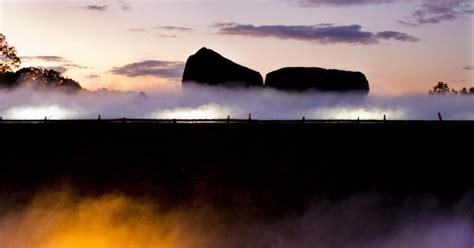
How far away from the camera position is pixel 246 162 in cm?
3419

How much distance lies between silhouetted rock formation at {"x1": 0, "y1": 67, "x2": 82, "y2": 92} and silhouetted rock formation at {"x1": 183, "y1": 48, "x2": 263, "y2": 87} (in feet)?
72.4

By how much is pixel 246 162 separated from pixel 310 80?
3319cm

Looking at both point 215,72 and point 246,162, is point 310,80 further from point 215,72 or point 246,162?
point 246,162

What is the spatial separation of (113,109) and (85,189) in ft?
91.2

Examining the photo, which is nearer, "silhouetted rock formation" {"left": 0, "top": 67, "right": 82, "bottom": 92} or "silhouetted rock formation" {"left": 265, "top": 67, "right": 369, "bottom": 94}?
"silhouetted rock formation" {"left": 265, "top": 67, "right": 369, "bottom": 94}

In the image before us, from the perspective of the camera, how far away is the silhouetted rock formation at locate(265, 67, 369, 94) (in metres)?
66.1

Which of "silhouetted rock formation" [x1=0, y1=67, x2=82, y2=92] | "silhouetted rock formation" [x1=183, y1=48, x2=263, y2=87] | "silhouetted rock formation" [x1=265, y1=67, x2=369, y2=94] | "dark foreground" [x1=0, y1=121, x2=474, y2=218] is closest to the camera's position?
"dark foreground" [x1=0, y1=121, x2=474, y2=218]

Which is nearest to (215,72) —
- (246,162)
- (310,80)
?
(310,80)

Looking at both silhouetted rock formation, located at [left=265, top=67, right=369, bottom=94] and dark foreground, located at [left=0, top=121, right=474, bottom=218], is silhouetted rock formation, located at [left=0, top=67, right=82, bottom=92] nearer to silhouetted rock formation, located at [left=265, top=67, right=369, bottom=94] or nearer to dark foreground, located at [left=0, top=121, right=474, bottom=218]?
silhouetted rock formation, located at [left=265, top=67, right=369, bottom=94]

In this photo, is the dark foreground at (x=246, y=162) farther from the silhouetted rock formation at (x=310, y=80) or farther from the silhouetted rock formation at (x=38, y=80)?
the silhouetted rock formation at (x=38, y=80)

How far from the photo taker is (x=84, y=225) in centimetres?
3216

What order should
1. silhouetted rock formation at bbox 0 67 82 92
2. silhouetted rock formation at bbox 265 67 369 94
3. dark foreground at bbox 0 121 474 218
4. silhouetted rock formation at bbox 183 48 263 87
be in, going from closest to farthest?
dark foreground at bbox 0 121 474 218 → silhouetted rock formation at bbox 265 67 369 94 → silhouetted rock formation at bbox 183 48 263 87 → silhouetted rock formation at bbox 0 67 82 92

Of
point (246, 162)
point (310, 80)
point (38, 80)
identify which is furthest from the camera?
point (38, 80)

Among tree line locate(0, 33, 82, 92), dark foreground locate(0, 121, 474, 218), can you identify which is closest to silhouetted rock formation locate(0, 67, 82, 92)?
tree line locate(0, 33, 82, 92)
